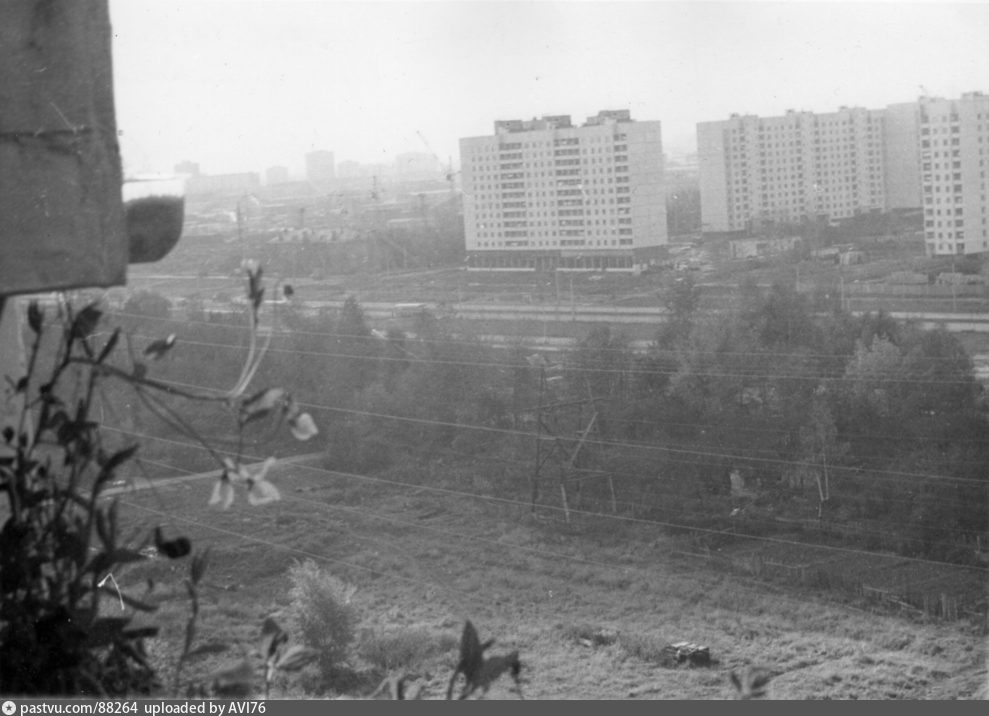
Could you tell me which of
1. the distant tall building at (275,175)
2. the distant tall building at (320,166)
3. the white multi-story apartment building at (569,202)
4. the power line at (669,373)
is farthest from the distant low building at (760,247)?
the distant tall building at (275,175)

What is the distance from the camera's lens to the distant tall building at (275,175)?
86.9 inches

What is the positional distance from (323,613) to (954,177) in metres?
2.17

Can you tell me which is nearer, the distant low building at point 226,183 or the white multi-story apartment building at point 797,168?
the distant low building at point 226,183

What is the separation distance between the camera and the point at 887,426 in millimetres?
2641

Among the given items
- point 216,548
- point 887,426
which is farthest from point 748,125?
point 216,548

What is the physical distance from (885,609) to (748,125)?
4.56 feet

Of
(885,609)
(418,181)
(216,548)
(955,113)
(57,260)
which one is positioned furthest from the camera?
(955,113)

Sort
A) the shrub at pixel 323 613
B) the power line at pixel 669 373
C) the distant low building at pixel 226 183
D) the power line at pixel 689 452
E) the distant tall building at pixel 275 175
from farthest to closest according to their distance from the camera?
the power line at pixel 669 373 → the power line at pixel 689 452 → the distant tall building at pixel 275 175 → the distant low building at pixel 226 183 → the shrub at pixel 323 613

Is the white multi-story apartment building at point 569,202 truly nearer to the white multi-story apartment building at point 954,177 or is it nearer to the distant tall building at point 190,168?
the white multi-story apartment building at point 954,177

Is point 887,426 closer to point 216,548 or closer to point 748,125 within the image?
point 748,125

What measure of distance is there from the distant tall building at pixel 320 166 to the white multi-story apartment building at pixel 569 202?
0.64m

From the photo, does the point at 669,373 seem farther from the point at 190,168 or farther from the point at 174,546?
the point at 174,546

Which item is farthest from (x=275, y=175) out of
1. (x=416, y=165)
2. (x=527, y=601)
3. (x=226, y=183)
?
(x=527, y=601)

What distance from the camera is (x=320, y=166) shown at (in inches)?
90.4
